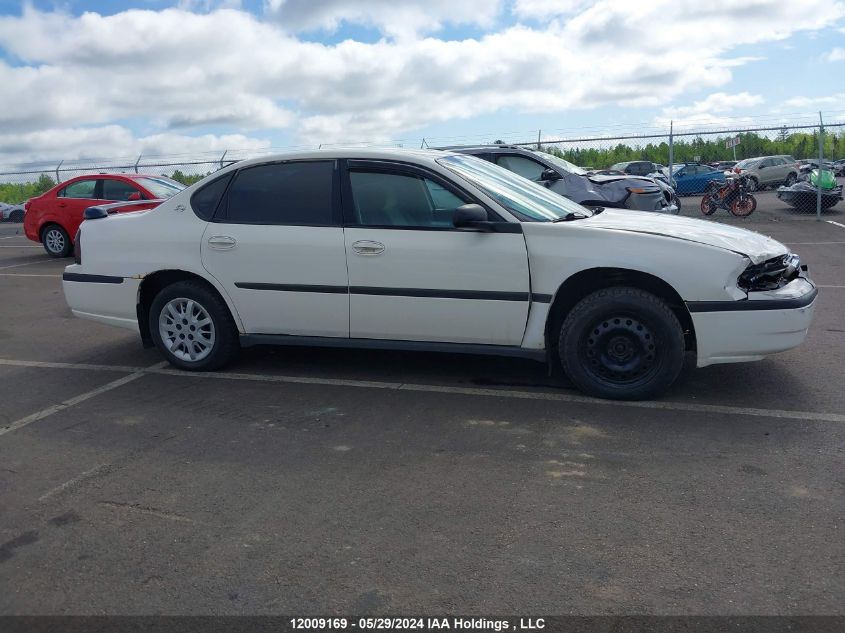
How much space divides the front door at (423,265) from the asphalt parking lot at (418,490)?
0.48 m

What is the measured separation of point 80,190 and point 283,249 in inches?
421

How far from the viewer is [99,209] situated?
21.5 feet

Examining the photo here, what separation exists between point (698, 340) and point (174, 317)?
3733 mm

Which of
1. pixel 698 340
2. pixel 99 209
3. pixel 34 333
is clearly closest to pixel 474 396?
pixel 698 340

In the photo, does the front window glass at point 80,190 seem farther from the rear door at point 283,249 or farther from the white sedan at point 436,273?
the rear door at point 283,249

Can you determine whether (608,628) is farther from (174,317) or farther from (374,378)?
(174,317)

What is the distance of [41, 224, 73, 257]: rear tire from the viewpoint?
591 inches

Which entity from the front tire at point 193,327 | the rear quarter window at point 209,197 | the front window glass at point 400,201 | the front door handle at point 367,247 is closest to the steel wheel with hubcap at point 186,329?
the front tire at point 193,327

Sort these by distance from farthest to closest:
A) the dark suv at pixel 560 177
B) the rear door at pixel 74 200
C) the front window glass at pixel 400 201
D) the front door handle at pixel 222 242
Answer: the rear door at pixel 74 200
the dark suv at pixel 560 177
the front door handle at pixel 222 242
the front window glass at pixel 400 201

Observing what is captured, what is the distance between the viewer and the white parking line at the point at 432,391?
493 centimetres

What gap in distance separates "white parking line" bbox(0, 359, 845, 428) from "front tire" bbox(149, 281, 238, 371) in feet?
0.43

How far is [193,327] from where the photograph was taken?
20.1ft

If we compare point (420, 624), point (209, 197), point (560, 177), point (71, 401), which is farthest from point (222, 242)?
point (560, 177)

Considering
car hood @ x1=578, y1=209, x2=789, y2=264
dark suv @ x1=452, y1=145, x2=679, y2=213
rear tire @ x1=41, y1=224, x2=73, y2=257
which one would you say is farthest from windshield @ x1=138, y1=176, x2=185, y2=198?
car hood @ x1=578, y1=209, x2=789, y2=264
